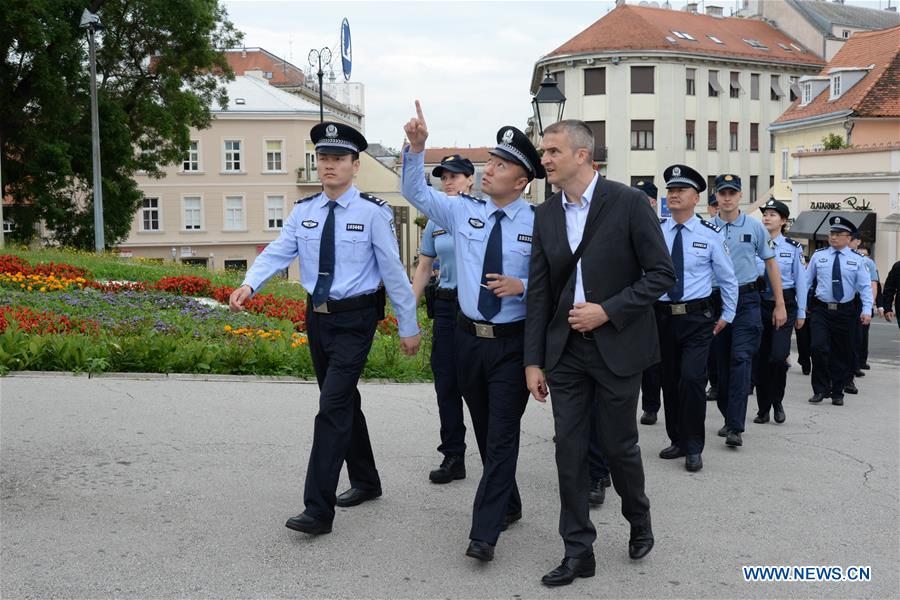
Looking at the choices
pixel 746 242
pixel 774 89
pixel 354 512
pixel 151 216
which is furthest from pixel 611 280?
pixel 774 89

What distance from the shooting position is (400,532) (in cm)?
582

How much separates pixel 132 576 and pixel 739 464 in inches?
185

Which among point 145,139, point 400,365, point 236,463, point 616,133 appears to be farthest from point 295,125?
point 236,463

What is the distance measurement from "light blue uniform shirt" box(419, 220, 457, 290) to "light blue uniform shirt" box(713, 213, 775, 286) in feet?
9.41

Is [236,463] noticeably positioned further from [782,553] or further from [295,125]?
[295,125]

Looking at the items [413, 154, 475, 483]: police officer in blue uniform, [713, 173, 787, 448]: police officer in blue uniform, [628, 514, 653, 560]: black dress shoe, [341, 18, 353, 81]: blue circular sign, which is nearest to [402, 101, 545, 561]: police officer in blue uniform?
[628, 514, 653, 560]: black dress shoe

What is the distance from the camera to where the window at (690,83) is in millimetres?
65312

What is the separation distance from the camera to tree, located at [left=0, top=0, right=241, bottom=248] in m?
33.0

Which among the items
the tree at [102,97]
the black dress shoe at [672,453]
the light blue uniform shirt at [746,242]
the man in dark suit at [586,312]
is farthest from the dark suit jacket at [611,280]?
the tree at [102,97]

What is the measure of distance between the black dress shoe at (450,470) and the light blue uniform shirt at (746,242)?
3353 millimetres

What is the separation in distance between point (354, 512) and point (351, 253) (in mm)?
1516

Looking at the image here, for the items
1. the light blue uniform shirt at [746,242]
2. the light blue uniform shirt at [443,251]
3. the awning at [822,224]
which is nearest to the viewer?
the light blue uniform shirt at [443,251]

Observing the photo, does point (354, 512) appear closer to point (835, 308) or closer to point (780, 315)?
point (780, 315)

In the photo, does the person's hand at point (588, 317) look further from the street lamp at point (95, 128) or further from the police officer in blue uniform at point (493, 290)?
the street lamp at point (95, 128)
